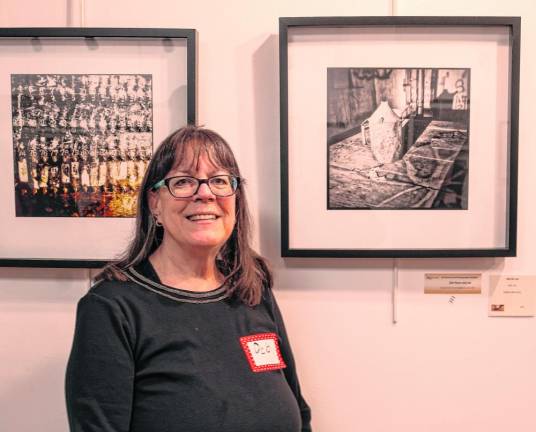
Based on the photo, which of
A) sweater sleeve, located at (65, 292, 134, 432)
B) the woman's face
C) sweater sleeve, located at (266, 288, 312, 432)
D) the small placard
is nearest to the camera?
sweater sleeve, located at (65, 292, 134, 432)

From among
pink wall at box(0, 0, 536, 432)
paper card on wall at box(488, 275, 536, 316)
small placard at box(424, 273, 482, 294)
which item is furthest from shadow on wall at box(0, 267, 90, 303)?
paper card on wall at box(488, 275, 536, 316)

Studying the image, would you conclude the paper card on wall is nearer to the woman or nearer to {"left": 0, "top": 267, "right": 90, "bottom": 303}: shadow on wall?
the woman

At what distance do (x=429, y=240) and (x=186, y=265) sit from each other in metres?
0.54

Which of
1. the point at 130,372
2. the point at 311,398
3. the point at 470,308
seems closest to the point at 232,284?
the point at 130,372

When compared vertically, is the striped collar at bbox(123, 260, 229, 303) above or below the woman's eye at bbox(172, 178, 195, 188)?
below

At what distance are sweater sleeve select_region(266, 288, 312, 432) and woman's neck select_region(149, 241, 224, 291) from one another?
0.16 m

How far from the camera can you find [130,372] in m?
0.83

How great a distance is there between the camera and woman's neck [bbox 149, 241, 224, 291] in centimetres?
95

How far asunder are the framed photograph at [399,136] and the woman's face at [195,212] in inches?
9.2

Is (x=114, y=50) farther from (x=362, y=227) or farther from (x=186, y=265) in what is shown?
(x=362, y=227)

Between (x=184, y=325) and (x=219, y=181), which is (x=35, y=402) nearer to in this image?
(x=184, y=325)

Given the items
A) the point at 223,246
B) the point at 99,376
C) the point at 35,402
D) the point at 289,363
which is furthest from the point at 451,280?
the point at 35,402

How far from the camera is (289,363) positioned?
3.43 ft

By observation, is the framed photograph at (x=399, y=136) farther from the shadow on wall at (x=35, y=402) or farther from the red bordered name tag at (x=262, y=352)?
the shadow on wall at (x=35, y=402)
